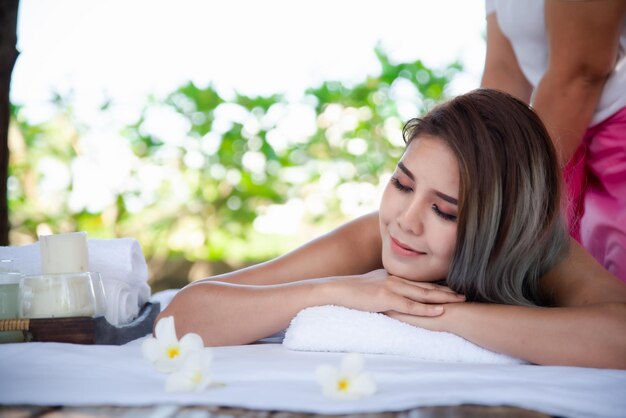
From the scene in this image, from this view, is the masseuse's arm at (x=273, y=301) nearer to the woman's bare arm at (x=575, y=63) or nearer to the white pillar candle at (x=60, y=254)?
the white pillar candle at (x=60, y=254)

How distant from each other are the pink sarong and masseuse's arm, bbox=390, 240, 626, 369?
554 mm

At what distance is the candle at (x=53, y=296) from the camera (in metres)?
1.53

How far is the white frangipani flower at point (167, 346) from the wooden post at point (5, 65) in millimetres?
1423

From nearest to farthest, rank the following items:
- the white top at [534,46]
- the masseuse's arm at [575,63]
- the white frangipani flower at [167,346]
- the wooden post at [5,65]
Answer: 1. the white frangipani flower at [167,346]
2. the masseuse's arm at [575,63]
3. the white top at [534,46]
4. the wooden post at [5,65]

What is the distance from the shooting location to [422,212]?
1575 mm

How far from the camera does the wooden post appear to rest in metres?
2.34

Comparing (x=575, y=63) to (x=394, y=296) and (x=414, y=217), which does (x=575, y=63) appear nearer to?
(x=414, y=217)

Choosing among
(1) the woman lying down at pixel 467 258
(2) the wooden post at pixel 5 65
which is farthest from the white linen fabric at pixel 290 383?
(2) the wooden post at pixel 5 65

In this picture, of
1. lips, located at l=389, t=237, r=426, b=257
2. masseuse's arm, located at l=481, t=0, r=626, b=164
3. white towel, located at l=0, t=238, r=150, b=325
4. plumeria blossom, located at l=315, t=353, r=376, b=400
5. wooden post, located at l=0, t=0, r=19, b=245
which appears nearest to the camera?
plumeria blossom, located at l=315, t=353, r=376, b=400

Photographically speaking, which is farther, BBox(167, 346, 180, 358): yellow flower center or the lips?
the lips

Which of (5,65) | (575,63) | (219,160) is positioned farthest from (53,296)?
(219,160)

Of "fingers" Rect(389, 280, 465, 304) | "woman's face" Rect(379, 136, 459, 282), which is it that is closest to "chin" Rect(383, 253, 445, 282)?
"woman's face" Rect(379, 136, 459, 282)

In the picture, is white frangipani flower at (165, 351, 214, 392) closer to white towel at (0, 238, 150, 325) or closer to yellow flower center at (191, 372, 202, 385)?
yellow flower center at (191, 372, 202, 385)

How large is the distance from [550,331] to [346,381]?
0.56 metres
